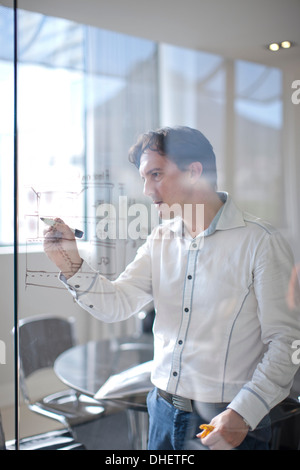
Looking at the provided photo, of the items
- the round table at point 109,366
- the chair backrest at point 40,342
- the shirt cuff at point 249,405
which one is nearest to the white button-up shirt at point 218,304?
the shirt cuff at point 249,405

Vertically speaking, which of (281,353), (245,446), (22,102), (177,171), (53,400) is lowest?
(53,400)

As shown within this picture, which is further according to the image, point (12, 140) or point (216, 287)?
point (12, 140)

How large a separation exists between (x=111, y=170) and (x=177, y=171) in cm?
29

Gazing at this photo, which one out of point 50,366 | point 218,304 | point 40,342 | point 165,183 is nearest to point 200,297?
point 218,304

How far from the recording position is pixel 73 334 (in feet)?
7.52

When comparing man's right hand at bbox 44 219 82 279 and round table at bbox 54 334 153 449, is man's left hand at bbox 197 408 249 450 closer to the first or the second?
round table at bbox 54 334 153 449

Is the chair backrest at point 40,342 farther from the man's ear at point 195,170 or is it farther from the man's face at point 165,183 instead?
the man's ear at point 195,170

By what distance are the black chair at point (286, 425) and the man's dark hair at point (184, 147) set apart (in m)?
0.59

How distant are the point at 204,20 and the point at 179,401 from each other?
1.06 m

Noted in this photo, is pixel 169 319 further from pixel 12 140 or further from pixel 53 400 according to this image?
pixel 53 400

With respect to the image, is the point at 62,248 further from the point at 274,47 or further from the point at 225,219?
the point at 274,47

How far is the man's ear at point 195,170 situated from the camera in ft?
3.99

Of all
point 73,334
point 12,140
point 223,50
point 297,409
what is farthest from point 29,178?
point 73,334

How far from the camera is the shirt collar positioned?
46.0 inches
